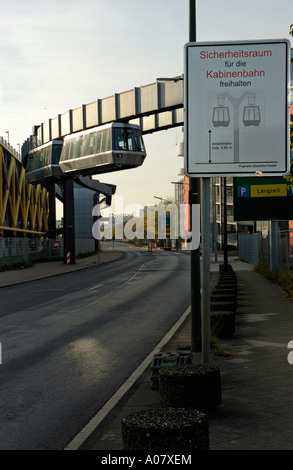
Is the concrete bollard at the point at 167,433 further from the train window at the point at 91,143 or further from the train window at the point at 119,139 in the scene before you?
the train window at the point at 91,143

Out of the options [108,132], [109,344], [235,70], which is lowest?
[109,344]

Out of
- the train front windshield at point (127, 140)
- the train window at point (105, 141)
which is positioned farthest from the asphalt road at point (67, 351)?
the train window at point (105, 141)

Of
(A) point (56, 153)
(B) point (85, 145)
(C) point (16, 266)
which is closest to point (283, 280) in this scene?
(B) point (85, 145)

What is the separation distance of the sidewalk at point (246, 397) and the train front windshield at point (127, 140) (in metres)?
25.7

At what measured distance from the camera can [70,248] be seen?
60.2 meters

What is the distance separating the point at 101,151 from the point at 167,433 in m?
37.2

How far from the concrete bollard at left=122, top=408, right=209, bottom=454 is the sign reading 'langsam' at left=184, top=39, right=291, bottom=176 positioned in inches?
170

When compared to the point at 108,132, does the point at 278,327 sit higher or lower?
lower

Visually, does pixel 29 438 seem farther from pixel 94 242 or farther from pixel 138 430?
pixel 94 242

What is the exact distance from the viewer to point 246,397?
29.3ft

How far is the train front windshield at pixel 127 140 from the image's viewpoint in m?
40.9
